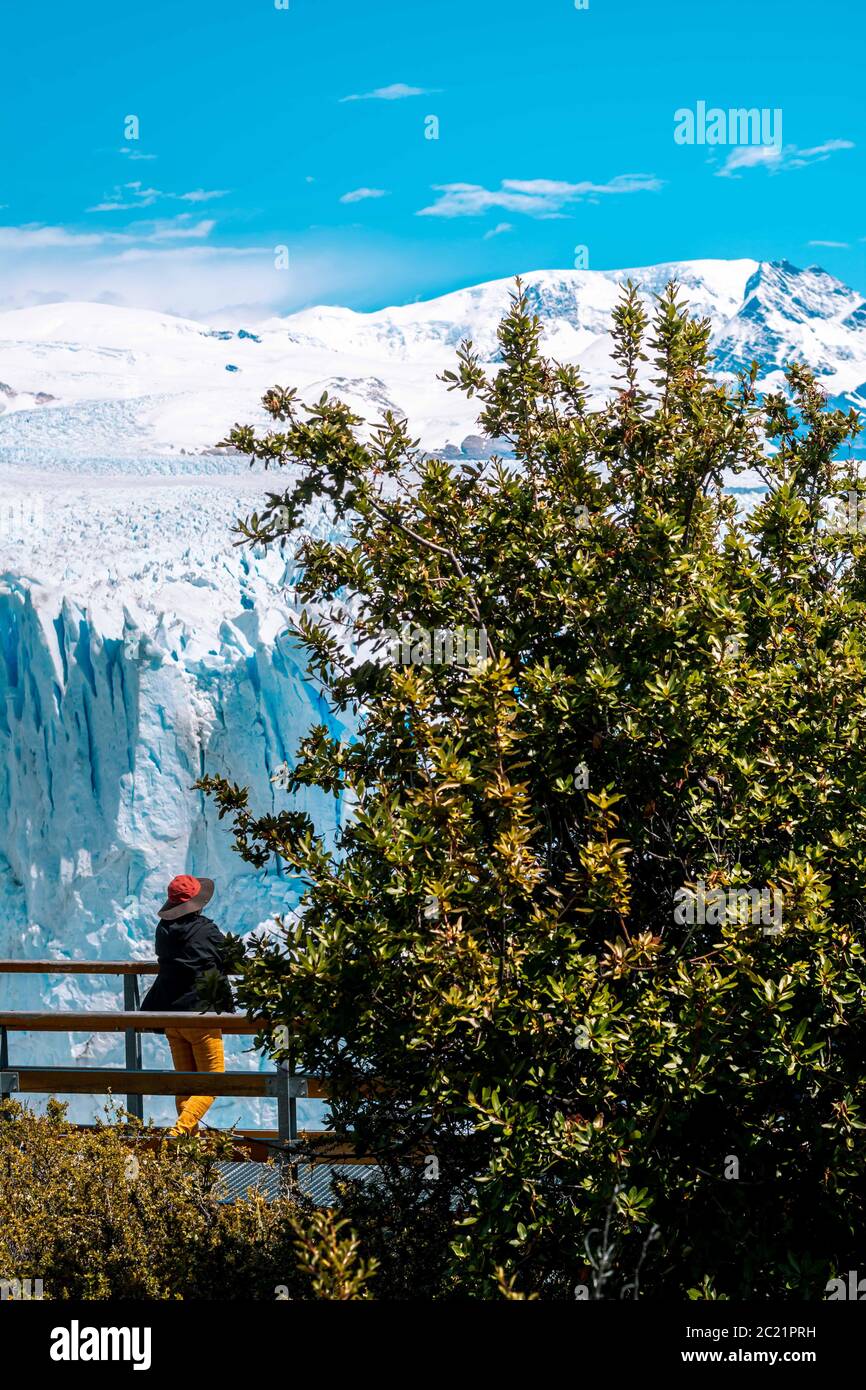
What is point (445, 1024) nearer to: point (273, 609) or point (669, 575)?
point (669, 575)

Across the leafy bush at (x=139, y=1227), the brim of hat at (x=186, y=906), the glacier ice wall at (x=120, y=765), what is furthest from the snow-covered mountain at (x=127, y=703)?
the leafy bush at (x=139, y=1227)

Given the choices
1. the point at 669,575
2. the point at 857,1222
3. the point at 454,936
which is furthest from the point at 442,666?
the point at 857,1222

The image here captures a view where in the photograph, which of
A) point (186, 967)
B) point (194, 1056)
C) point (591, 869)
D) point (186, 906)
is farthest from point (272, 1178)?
point (591, 869)

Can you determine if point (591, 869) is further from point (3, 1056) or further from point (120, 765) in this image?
point (120, 765)

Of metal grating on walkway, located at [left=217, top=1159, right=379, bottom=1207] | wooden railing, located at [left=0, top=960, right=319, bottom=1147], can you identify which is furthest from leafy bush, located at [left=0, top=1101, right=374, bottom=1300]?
wooden railing, located at [left=0, top=960, right=319, bottom=1147]

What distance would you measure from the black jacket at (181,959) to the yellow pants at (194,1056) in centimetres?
14

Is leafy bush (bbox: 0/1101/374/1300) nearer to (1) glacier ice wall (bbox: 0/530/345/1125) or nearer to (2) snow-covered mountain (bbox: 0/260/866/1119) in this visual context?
(2) snow-covered mountain (bbox: 0/260/866/1119)

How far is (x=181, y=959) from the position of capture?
6.50 m

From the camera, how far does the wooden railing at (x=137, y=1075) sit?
18.5 ft

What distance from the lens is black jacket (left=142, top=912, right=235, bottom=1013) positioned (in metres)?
6.52

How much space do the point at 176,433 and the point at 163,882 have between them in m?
13.2

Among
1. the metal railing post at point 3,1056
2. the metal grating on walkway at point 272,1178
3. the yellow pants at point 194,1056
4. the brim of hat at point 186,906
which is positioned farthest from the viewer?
the brim of hat at point 186,906

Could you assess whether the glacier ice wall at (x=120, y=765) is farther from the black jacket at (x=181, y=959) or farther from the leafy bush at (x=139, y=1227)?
the leafy bush at (x=139, y=1227)

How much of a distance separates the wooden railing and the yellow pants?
22 cm
